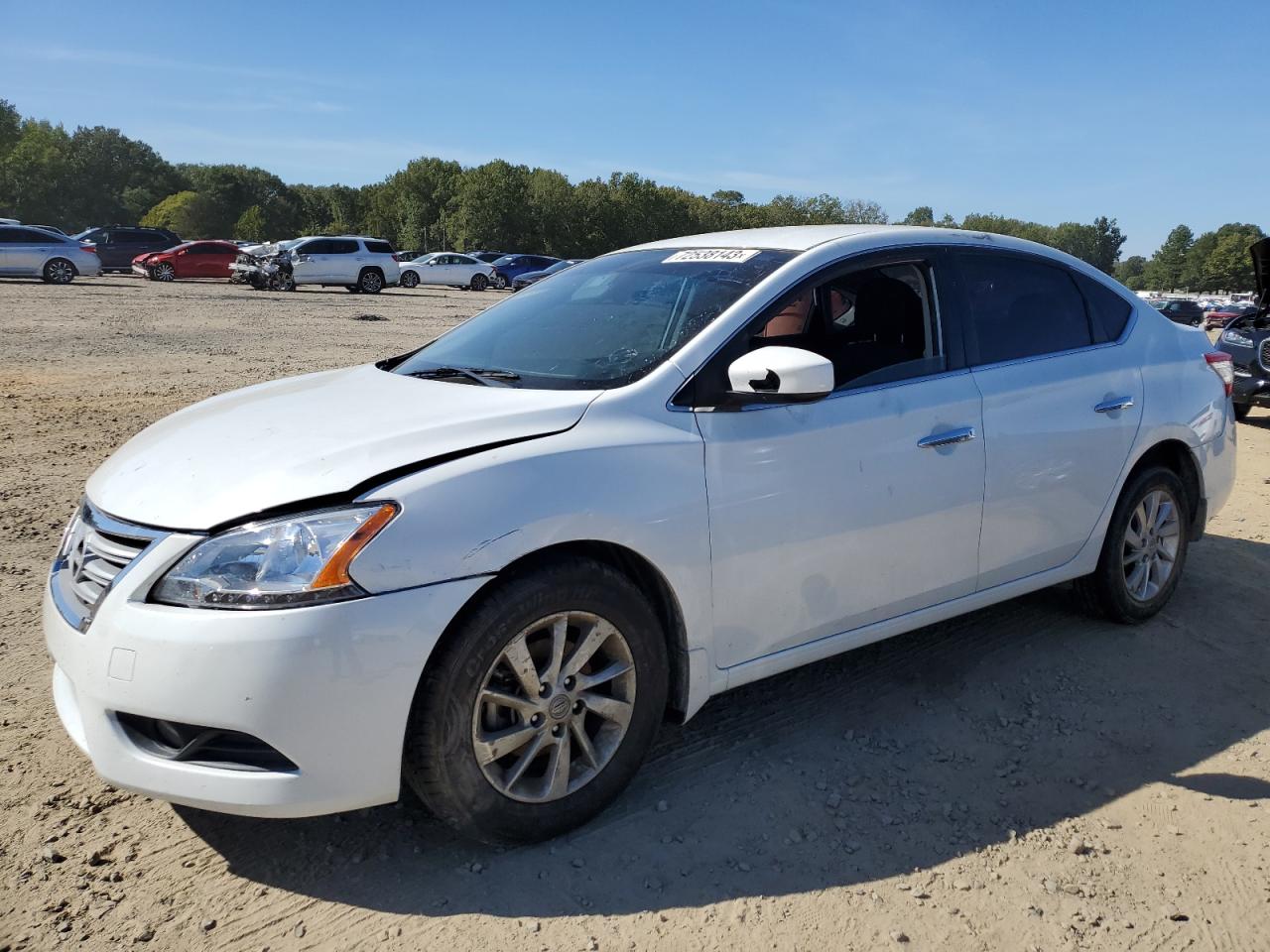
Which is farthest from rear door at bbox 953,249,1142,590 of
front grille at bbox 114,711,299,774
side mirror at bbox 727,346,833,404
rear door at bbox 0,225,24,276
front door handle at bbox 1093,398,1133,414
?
rear door at bbox 0,225,24,276

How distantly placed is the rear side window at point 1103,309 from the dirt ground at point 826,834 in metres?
1.32

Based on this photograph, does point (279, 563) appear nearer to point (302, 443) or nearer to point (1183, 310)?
point (302, 443)

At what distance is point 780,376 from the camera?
120 inches

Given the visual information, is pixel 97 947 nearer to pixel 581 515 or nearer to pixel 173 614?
pixel 173 614

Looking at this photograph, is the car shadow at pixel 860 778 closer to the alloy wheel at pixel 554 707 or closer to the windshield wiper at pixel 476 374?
the alloy wheel at pixel 554 707

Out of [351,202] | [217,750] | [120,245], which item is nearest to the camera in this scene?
[217,750]

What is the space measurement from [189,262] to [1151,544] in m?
35.8

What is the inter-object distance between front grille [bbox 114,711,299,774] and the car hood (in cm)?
50

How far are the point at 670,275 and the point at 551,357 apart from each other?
57cm

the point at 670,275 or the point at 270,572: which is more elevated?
the point at 670,275

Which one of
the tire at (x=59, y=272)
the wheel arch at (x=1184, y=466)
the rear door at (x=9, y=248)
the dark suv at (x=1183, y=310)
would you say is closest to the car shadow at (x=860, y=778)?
the wheel arch at (x=1184, y=466)

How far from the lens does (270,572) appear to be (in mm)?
2477

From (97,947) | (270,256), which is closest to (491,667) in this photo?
(97,947)

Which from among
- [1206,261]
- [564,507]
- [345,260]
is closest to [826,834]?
[564,507]
